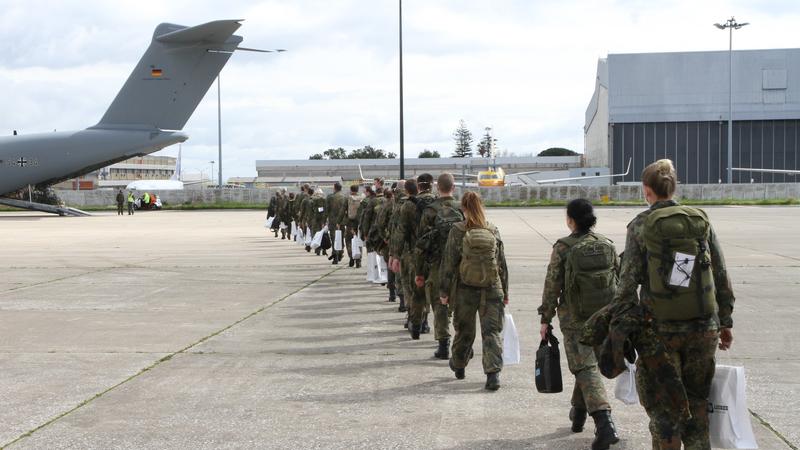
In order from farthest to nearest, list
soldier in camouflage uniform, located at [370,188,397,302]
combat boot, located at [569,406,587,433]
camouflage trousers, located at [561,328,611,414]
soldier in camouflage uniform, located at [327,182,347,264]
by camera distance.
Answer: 1. soldier in camouflage uniform, located at [327,182,347,264]
2. soldier in camouflage uniform, located at [370,188,397,302]
3. combat boot, located at [569,406,587,433]
4. camouflage trousers, located at [561,328,611,414]

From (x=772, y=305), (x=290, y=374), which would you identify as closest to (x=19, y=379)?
(x=290, y=374)

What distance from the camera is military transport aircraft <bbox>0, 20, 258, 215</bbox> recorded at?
36.9m

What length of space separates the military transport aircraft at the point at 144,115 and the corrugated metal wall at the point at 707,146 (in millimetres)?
65399

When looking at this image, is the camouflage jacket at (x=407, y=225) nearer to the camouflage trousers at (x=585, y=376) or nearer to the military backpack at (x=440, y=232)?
the military backpack at (x=440, y=232)

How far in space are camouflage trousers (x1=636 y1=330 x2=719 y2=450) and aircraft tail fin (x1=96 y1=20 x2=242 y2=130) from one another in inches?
1318

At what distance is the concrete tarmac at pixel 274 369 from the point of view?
5789mm

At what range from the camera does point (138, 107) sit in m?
38.1

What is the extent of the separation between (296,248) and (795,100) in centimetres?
8234

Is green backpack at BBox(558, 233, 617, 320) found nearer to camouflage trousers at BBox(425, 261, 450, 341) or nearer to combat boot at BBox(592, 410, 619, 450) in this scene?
combat boot at BBox(592, 410, 619, 450)

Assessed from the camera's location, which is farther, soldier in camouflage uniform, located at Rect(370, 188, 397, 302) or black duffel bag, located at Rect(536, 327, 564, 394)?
soldier in camouflage uniform, located at Rect(370, 188, 397, 302)

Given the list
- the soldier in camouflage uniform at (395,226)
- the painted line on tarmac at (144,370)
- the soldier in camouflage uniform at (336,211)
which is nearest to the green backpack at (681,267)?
the painted line on tarmac at (144,370)

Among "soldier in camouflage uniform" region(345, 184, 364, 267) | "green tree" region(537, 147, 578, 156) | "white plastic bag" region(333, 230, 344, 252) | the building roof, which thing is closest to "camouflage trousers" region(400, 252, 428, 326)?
"soldier in camouflage uniform" region(345, 184, 364, 267)

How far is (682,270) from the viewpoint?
4.39 m

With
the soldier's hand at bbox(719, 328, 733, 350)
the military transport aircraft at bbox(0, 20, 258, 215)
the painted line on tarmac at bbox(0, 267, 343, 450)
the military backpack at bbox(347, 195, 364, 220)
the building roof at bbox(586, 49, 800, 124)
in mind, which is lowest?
the painted line on tarmac at bbox(0, 267, 343, 450)
